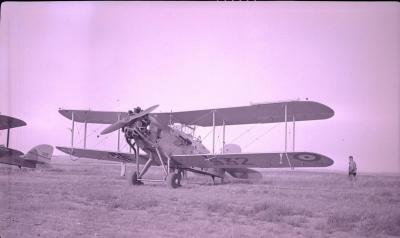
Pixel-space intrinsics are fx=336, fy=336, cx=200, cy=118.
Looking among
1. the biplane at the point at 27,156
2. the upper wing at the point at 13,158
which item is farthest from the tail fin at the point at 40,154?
the upper wing at the point at 13,158

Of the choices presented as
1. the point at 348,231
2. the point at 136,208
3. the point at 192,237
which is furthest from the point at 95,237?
the point at 348,231

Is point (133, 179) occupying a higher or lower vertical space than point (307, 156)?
lower

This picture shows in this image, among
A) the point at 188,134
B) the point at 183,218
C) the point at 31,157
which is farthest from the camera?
the point at 31,157

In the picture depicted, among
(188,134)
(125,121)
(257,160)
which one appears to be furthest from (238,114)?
(125,121)

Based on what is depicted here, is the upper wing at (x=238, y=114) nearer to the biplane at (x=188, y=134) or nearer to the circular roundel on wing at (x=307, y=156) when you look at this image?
the biplane at (x=188, y=134)

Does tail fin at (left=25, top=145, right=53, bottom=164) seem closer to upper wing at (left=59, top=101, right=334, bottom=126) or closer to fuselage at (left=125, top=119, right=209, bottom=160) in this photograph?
upper wing at (left=59, top=101, right=334, bottom=126)

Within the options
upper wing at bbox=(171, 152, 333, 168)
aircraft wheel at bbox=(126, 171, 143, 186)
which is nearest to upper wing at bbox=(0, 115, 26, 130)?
aircraft wheel at bbox=(126, 171, 143, 186)

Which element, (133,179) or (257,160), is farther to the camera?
(133,179)

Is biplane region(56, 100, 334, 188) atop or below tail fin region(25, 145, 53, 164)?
atop

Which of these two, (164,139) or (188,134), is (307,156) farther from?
(188,134)
